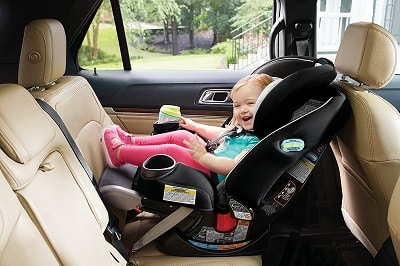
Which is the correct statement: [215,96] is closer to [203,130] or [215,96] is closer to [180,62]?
[203,130]

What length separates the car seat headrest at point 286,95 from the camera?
1.60 m

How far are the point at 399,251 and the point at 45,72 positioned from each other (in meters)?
1.36

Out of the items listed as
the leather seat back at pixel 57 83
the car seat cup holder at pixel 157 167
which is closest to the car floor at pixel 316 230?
the car seat cup holder at pixel 157 167

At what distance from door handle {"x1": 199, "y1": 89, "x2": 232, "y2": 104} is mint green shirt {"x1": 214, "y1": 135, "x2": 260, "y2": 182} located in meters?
0.69

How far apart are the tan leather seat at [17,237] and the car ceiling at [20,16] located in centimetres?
187

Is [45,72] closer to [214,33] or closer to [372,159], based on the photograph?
[372,159]

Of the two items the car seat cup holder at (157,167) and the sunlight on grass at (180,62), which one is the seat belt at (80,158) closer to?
the car seat cup holder at (157,167)

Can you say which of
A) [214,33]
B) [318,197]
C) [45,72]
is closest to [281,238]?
[318,197]

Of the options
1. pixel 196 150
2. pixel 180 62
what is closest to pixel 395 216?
pixel 196 150

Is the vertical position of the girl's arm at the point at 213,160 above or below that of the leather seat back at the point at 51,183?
below

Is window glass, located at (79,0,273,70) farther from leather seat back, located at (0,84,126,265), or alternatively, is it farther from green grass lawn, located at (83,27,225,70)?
leather seat back, located at (0,84,126,265)

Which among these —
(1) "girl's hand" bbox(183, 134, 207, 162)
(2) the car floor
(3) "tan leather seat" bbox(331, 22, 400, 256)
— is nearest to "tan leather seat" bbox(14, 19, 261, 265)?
(2) the car floor

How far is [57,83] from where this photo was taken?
1909 mm

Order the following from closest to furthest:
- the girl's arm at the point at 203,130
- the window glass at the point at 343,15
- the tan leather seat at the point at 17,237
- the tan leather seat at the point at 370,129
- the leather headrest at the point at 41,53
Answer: the tan leather seat at the point at 17,237
the tan leather seat at the point at 370,129
the leather headrest at the point at 41,53
the girl's arm at the point at 203,130
the window glass at the point at 343,15
